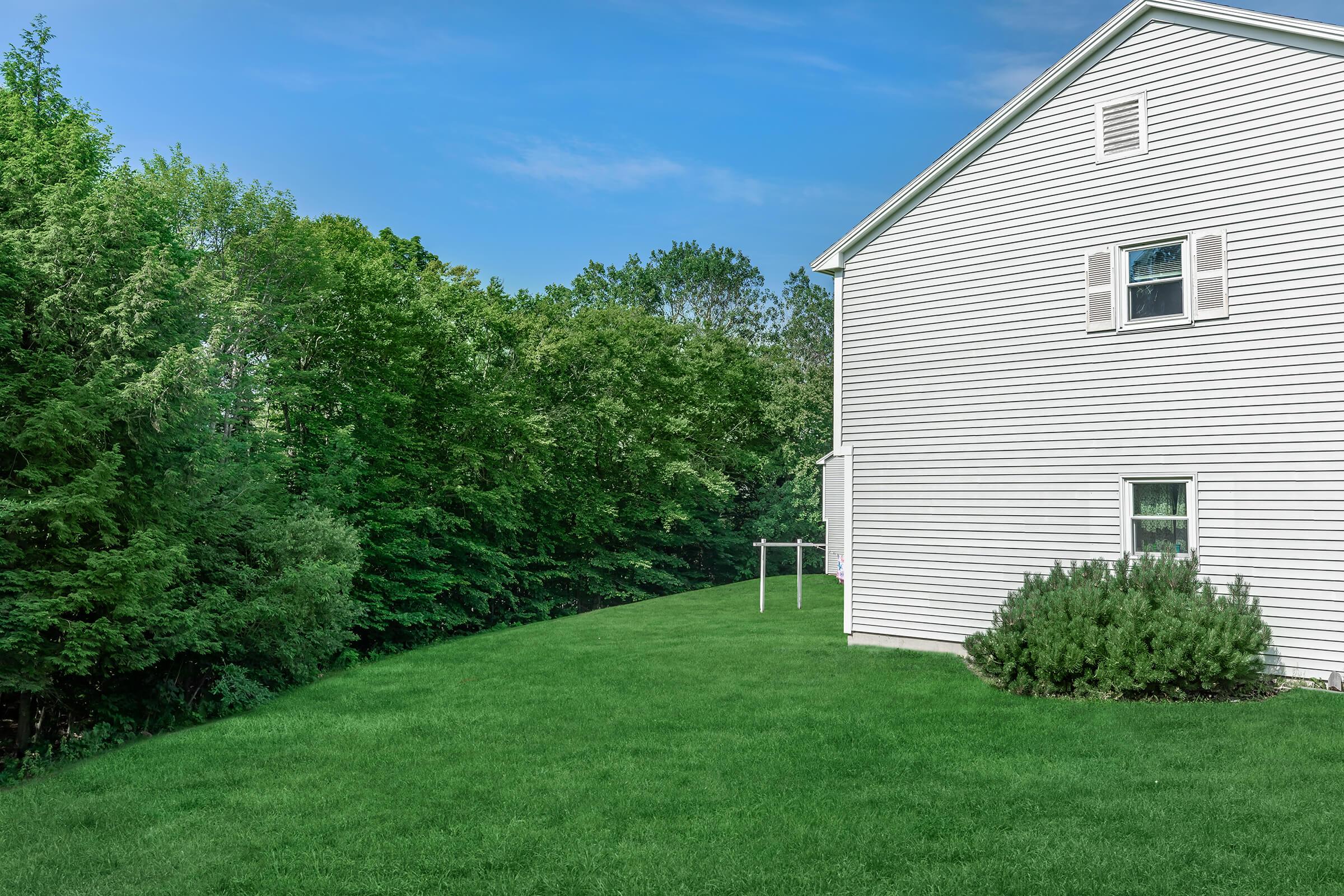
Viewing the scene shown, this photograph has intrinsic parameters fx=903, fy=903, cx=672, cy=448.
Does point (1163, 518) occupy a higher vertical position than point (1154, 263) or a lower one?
lower

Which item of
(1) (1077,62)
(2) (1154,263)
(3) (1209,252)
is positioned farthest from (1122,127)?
(3) (1209,252)

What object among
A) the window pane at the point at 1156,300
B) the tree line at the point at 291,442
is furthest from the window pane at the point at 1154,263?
the tree line at the point at 291,442

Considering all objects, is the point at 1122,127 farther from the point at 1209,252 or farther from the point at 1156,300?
the point at 1156,300

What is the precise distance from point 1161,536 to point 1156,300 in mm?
3153

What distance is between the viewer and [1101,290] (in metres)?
12.4

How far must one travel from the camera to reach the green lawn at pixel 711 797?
5.50 m

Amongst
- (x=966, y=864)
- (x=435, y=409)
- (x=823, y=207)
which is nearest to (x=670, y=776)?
(x=966, y=864)

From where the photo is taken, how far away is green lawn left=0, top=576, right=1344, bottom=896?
5496 mm

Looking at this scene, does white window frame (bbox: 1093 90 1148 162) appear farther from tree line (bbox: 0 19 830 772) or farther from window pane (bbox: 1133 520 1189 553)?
tree line (bbox: 0 19 830 772)

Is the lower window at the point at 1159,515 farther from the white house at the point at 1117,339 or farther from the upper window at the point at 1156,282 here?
the upper window at the point at 1156,282

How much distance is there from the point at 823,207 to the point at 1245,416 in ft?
145

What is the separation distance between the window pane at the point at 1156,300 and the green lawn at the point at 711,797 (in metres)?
5.00

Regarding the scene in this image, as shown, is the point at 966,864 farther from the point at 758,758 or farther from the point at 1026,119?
the point at 1026,119

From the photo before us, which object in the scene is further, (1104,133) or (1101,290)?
(1104,133)
